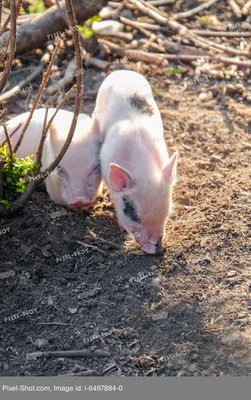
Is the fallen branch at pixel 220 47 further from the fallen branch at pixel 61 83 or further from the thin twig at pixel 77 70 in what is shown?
the thin twig at pixel 77 70

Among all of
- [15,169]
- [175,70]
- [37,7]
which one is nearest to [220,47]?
[175,70]

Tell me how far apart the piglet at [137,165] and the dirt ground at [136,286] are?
0.77ft

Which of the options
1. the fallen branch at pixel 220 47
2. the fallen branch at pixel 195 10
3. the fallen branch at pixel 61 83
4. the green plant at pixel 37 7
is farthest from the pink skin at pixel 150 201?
the fallen branch at pixel 195 10

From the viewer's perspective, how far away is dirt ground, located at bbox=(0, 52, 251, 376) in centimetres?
493

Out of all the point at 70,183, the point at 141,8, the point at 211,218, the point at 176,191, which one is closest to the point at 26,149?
the point at 70,183

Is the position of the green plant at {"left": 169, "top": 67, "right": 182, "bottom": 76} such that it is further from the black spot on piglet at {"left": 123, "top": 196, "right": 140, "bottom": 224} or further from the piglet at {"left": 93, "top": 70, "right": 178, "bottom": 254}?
the black spot on piglet at {"left": 123, "top": 196, "right": 140, "bottom": 224}

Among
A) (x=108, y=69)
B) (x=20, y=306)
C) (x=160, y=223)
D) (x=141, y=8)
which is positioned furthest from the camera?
(x=141, y=8)

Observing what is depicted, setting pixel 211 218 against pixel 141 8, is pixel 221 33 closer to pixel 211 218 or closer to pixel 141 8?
pixel 141 8

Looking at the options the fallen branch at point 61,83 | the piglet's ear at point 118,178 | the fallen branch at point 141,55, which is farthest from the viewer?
the fallen branch at point 141,55

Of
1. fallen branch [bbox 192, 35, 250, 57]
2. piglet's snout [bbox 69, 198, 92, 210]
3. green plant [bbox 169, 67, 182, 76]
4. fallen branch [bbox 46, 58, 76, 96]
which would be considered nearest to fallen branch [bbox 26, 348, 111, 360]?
piglet's snout [bbox 69, 198, 92, 210]

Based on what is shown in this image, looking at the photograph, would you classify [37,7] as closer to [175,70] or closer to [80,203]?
[175,70]

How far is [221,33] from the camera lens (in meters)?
9.59

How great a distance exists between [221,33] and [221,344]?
5630mm

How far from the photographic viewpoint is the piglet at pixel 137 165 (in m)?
5.99
